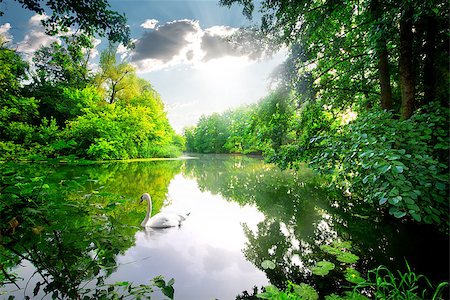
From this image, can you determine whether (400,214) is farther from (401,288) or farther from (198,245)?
(198,245)

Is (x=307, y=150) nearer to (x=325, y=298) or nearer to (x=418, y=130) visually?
(x=418, y=130)

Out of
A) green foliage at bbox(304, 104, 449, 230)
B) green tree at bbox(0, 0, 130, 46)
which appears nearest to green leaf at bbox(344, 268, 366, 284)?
green foliage at bbox(304, 104, 449, 230)

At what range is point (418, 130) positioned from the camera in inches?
122

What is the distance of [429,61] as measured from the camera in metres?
4.84

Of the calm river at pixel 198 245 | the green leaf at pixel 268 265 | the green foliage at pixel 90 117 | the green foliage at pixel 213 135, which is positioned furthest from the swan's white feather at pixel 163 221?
the green foliage at pixel 213 135

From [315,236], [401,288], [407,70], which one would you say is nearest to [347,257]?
[401,288]

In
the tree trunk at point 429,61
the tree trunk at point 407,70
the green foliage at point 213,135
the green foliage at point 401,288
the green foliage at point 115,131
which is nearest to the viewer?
the green foliage at point 401,288

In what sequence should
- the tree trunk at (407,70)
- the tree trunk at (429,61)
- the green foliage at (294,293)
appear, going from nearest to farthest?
the green foliage at (294,293) → the tree trunk at (429,61) → the tree trunk at (407,70)

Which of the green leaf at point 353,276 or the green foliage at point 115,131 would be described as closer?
the green leaf at point 353,276

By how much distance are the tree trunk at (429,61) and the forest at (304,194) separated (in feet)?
0.08

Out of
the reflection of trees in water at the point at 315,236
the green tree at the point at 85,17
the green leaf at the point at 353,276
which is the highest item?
the green tree at the point at 85,17

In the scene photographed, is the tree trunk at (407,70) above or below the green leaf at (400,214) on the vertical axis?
above

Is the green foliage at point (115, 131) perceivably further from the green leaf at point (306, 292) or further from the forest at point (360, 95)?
the green leaf at point (306, 292)

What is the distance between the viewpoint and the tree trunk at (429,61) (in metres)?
4.52
